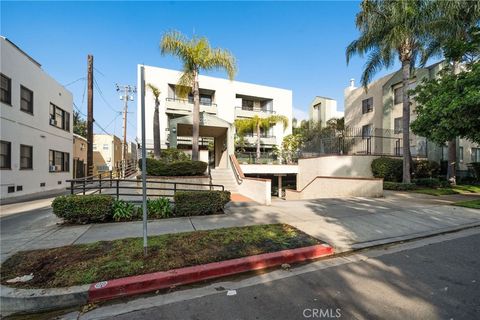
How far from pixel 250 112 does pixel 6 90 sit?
2535cm

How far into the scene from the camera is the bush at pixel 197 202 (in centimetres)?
787

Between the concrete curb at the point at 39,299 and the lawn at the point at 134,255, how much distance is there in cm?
17

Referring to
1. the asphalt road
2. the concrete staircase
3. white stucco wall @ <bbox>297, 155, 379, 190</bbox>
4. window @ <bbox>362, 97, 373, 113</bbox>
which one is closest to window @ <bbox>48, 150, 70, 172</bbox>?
the concrete staircase

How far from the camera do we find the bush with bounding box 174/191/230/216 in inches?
310

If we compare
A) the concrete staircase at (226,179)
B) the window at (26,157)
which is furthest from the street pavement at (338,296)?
the window at (26,157)

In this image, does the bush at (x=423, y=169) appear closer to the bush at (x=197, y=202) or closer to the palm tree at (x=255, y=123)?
the palm tree at (x=255, y=123)

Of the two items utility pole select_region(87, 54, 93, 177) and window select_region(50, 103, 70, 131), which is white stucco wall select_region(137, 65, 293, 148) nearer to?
window select_region(50, 103, 70, 131)

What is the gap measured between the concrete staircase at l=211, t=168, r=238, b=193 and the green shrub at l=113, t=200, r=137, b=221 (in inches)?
276

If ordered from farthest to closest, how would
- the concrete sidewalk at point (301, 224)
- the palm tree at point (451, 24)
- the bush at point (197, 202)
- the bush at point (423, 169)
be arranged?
1. the bush at point (423, 169)
2. the palm tree at point (451, 24)
3. the bush at point (197, 202)
4. the concrete sidewalk at point (301, 224)

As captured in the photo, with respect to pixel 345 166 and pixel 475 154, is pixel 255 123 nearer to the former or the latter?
pixel 345 166

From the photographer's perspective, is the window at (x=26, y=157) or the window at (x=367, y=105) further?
the window at (x=367, y=105)

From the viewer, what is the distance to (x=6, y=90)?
13172 mm

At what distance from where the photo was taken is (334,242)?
5605 mm

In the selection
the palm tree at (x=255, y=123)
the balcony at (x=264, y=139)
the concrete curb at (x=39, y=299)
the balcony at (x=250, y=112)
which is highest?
the balcony at (x=250, y=112)
